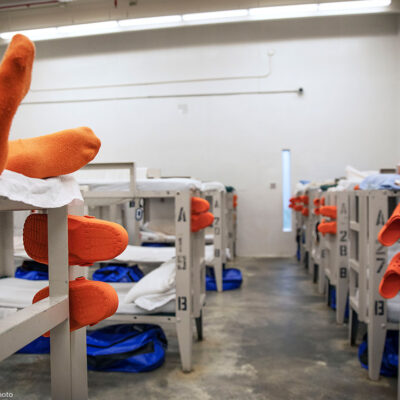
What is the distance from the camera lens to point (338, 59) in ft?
19.2

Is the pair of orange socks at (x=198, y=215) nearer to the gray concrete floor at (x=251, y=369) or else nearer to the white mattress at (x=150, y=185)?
the white mattress at (x=150, y=185)

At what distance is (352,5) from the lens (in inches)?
209

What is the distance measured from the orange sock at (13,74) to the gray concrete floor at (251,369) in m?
1.62

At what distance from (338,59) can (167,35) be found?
2.79 meters

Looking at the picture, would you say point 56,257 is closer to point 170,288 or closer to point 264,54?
point 170,288

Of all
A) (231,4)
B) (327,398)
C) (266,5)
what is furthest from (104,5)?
(327,398)

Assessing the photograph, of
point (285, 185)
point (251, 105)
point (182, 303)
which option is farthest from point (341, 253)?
point (251, 105)

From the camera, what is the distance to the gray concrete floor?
5.96ft

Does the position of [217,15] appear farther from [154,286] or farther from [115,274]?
[154,286]

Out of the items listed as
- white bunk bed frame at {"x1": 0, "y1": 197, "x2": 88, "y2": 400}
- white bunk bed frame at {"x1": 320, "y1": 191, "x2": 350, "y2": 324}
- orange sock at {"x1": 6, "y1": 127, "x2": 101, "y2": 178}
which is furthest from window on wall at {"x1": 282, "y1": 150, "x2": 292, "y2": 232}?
orange sock at {"x1": 6, "y1": 127, "x2": 101, "y2": 178}

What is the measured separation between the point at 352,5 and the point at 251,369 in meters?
5.29

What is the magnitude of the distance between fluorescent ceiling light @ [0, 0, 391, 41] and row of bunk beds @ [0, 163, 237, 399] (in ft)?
7.94

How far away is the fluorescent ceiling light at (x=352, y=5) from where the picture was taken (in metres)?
5.12

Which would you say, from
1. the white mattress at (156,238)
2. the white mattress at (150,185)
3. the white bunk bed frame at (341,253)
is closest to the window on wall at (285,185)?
the white mattress at (156,238)
